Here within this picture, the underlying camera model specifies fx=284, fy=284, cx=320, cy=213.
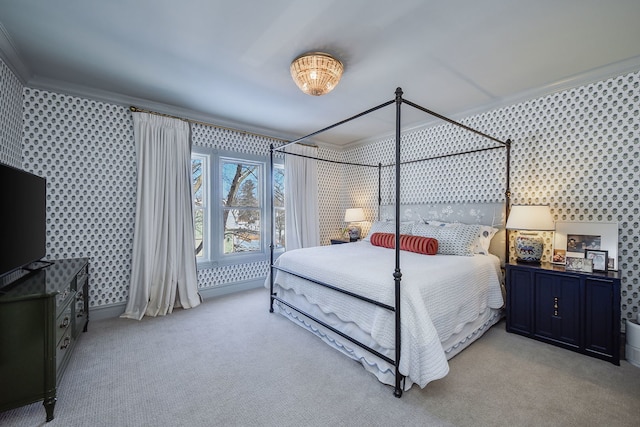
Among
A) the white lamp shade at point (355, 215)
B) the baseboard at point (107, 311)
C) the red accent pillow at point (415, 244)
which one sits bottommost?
the baseboard at point (107, 311)

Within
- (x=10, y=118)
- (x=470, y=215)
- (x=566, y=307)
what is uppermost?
(x=10, y=118)

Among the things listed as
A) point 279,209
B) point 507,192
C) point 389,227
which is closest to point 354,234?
point 389,227

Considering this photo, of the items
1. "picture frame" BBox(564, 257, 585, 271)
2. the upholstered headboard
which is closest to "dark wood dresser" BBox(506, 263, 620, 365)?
"picture frame" BBox(564, 257, 585, 271)

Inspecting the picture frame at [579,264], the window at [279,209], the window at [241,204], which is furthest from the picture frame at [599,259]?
the window at [241,204]

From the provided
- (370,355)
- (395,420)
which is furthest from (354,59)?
(395,420)

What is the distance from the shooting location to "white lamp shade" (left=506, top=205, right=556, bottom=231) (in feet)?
8.80

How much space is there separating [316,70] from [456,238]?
226 centimetres

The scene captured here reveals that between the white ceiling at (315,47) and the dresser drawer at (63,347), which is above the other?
the white ceiling at (315,47)

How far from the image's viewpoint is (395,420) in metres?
1.67

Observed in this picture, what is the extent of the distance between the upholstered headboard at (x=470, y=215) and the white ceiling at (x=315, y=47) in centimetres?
124

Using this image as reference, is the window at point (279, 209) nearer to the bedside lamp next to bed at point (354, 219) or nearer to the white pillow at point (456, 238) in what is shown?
the bedside lamp next to bed at point (354, 219)

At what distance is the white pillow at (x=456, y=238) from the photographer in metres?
3.07

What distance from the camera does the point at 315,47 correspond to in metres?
2.27

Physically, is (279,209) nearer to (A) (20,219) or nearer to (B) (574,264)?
(A) (20,219)
